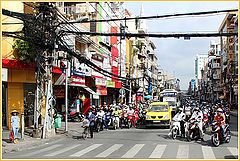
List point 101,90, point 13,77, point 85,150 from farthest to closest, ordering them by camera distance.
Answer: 1. point 101,90
2. point 13,77
3. point 85,150

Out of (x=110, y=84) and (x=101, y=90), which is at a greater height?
(x=110, y=84)

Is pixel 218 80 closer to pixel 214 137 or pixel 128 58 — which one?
pixel 128 58

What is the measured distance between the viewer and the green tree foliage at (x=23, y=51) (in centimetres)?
2248

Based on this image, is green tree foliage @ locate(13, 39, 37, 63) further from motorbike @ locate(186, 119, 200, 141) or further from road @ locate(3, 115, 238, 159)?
motorbike @ locate(186, 119, 200, 141)

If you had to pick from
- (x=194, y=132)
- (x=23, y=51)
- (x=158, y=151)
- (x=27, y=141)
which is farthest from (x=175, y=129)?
(x=23, y=51)

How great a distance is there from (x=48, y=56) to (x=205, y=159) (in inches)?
406

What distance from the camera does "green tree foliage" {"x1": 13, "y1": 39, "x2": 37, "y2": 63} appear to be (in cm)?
2248

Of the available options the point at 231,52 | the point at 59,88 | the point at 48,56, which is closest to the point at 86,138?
the point at 48,56

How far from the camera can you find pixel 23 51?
74.3 feet

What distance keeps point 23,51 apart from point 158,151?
11433 mm

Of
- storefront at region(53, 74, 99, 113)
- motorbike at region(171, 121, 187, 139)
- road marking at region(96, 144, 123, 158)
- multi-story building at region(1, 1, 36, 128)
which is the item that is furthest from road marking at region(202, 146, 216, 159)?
storefront at region(53, 74, 99, 113)

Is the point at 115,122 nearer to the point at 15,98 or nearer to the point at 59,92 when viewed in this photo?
the point at 15,98

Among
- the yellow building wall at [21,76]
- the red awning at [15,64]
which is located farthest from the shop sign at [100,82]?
the red awning at [15,64]

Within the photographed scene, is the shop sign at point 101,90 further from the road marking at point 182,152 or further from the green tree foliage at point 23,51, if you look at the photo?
the road marking at point 182,152
